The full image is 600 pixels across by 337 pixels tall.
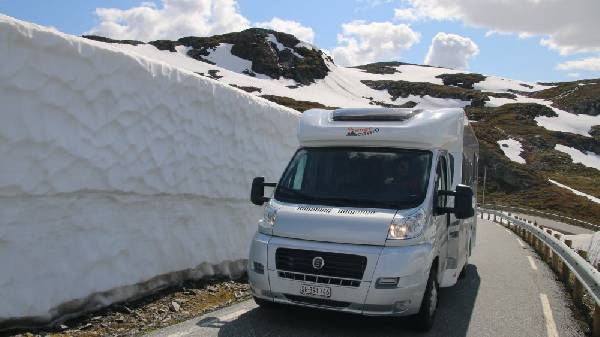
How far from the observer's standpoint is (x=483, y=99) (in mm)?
132375

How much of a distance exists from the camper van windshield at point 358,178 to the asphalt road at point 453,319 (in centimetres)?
141

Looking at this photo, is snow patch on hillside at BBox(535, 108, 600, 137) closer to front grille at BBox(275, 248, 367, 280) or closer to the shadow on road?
the shadow on road

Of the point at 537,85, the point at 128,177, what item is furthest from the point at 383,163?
the point at 537,85

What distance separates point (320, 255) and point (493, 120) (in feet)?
372

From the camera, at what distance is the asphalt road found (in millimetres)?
6262

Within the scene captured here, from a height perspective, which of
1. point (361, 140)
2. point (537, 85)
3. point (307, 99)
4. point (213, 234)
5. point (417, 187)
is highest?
point (537, 85)

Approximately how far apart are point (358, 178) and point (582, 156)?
97622 mm

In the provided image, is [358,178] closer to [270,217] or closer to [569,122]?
[270,217]

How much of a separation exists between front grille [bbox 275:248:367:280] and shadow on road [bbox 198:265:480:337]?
0.66 metres

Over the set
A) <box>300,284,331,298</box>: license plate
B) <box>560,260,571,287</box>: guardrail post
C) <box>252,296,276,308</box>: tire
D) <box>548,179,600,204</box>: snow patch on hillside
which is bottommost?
<box>548,179,600,204</box>: snow patch on hillside

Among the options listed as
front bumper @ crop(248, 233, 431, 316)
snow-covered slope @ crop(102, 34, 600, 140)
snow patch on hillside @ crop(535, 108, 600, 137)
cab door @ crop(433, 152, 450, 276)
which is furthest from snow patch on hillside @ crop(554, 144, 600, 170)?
front bumper @ crop(248, 233, 431, 316)

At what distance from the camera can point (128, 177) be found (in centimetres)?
A: 709

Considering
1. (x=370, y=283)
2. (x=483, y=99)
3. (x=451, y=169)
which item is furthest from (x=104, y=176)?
(x=483, y=99)

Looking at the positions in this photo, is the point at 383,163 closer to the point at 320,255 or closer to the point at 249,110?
the point at 320,255
